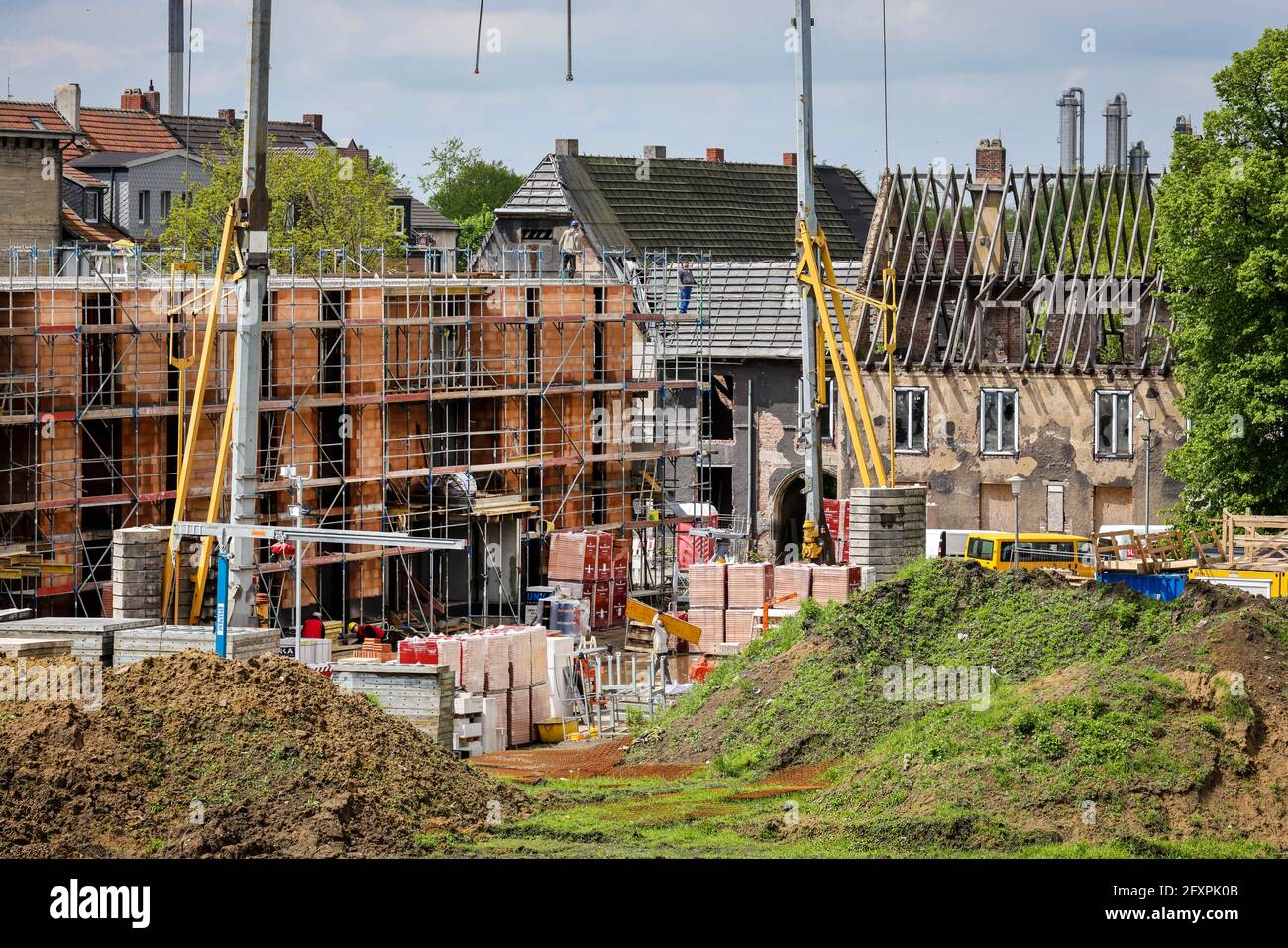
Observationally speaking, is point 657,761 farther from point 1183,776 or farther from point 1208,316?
point 1208,316

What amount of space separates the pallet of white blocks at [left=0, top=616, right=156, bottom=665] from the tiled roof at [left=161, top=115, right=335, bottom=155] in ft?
171

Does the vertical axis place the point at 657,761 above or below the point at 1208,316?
below

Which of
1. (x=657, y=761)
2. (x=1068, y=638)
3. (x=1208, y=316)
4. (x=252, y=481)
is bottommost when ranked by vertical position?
(x=657, y=761)

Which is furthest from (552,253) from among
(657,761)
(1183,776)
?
(1183,776)

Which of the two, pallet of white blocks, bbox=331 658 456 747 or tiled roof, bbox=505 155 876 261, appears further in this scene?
tiled roof, bbox=505 155 876 261

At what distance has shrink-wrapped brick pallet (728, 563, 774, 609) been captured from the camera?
121 feet

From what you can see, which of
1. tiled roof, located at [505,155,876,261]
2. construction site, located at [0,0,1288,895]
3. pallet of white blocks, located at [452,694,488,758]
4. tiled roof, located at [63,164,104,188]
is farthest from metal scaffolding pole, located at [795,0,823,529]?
tiled roof, located at [63,164,104,188]

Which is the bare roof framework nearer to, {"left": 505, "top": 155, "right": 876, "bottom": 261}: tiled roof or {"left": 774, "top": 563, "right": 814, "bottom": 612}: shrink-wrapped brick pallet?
{"left": 505, "top": 155, "right": 876, "bottom": 261}: tiled roof

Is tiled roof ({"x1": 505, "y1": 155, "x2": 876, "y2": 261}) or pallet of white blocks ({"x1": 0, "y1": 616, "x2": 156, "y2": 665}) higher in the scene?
tiled roof ({"x1": 505, "y1": 155, "x2": 876, "y2": 261})

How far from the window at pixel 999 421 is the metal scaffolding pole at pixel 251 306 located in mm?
28098

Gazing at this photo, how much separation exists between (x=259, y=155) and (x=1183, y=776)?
17.4 m

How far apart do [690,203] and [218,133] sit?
19055mm

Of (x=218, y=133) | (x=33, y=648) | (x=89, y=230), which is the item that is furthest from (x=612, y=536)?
(x=218, y=133)
